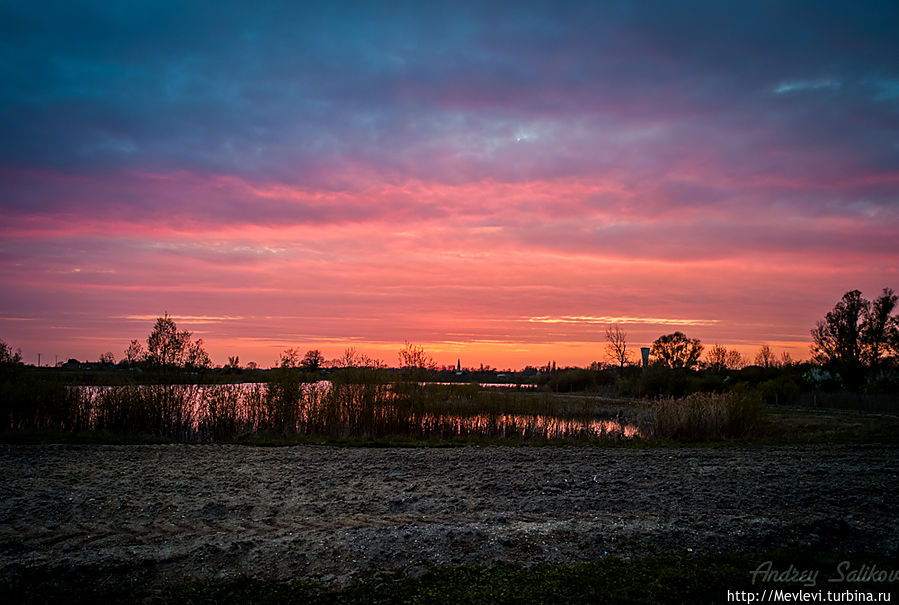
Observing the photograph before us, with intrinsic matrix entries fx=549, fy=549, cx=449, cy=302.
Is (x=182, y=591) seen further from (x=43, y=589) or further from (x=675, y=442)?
(x=675, y=442)

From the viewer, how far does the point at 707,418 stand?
18719mm

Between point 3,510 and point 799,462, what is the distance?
50.0 ft

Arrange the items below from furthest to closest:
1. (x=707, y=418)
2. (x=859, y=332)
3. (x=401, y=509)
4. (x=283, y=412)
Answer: (x=859, y=332), (x=283, y=412), (x=707, y=418), (x=401, y=509)

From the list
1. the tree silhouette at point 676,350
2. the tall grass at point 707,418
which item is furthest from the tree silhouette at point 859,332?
the tall grass at point 707,418

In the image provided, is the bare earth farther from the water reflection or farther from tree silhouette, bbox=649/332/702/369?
tree silhouette, bbox=649/332/702/369

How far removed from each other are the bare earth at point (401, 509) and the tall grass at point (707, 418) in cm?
510

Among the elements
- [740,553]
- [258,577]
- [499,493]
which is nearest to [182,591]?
[258,577]

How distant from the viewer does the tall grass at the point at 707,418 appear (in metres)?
18.7

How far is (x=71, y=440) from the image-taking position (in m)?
15.5

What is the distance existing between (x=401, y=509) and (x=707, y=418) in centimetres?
1398

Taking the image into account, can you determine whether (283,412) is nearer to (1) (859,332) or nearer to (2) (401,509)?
(2) (401,509)

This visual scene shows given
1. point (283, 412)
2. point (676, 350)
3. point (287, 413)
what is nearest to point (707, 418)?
point (287, 413)

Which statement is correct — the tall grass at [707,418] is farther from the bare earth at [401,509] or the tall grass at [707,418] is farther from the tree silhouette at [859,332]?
the tree silhouette at [859,332]

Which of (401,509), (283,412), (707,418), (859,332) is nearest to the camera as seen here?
(401,509)
